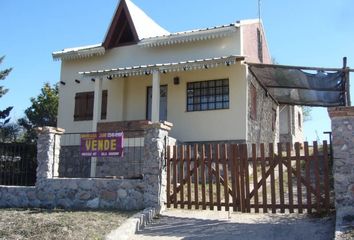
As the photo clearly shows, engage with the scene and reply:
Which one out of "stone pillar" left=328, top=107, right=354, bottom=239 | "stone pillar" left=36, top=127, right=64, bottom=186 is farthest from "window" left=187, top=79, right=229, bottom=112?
"stone pillar" left=328, top=107, right=354, bottom=239

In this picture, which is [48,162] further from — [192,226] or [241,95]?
[241,95]

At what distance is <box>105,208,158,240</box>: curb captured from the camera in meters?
7.82

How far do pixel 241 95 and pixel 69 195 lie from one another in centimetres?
769

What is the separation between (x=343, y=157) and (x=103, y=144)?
20.1 feet

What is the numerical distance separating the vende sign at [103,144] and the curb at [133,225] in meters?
2.13

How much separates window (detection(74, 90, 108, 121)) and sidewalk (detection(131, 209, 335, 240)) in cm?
961

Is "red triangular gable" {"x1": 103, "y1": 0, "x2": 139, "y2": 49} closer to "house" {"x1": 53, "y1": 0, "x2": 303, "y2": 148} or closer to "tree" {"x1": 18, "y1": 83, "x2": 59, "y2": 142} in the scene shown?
"house" {"x1": 53, "y1": 0, "x2": 303, "y2": 148}

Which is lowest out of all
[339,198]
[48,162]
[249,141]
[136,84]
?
[339,198]

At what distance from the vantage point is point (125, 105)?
17.7 metres

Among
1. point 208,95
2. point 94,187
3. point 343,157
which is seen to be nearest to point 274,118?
point 208,95

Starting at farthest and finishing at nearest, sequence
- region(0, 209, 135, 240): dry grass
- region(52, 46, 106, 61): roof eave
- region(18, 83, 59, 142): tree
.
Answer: region(18, 83, 59, 142): tree
region(52, 46, 106, 61): roof eave
region(0, 209, 135, 240): dry grass

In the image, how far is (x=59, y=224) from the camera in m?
8.17

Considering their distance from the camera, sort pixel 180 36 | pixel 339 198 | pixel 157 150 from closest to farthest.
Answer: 1. pixel 339 198
2. pixel 157 150
3. pixel 180 36

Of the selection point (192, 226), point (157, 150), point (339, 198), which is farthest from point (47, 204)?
point (339, 198)
